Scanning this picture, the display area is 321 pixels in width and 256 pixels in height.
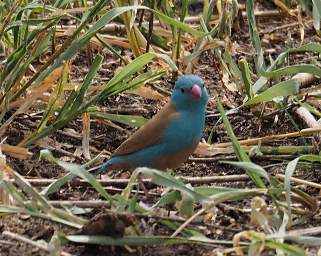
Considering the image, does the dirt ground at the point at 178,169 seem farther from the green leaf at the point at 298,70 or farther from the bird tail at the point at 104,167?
the green leaf at the point at 298,70

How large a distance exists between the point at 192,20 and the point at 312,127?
69.1 inches

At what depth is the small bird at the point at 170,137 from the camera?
12.5 feet

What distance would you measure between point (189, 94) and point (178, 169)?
39 cm

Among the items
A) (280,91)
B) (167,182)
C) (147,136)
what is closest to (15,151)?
(147,136)

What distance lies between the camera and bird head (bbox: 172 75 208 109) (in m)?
3.92

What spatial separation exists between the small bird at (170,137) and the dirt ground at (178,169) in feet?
0.65

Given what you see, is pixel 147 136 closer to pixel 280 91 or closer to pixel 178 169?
pixel 178 169

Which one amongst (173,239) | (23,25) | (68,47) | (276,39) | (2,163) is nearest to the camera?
(173,239)

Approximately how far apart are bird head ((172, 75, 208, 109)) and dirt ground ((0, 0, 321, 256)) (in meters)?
0.32

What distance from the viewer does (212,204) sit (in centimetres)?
318

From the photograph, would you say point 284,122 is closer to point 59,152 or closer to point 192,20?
point 59,152

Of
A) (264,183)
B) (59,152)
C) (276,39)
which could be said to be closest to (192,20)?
(276,39)

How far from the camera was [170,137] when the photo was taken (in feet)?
12.5

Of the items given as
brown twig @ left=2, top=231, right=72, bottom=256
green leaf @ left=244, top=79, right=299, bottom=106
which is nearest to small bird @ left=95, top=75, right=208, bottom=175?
green leaf @ left=244, top=79, right=299, bottom=106
